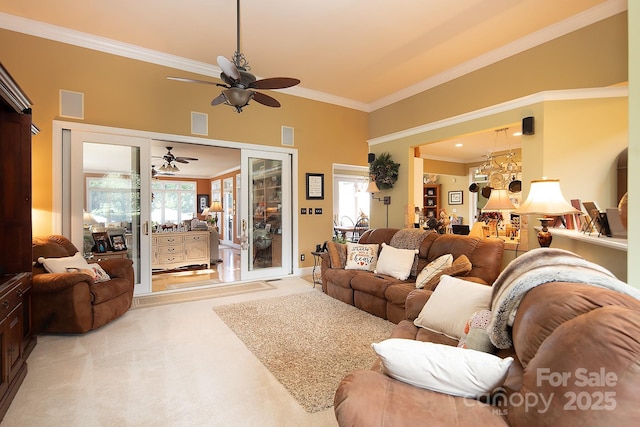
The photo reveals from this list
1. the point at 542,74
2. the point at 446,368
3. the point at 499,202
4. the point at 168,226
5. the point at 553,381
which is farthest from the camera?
the point at 168,226

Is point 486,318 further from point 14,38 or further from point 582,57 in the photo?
point 14,38

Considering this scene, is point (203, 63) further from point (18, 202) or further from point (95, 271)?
point (95, 271)

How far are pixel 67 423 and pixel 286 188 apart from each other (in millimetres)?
4330

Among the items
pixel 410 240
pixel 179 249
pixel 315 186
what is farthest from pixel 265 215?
pixel 410 240

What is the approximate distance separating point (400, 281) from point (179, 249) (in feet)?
16.7

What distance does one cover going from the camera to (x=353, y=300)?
13.1 ft

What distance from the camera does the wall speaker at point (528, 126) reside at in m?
3.67

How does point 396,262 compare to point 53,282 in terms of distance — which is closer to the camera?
point 53,282

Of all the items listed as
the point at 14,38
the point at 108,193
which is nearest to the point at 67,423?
the point at 108,193

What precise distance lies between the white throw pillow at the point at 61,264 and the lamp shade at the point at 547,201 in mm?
4576

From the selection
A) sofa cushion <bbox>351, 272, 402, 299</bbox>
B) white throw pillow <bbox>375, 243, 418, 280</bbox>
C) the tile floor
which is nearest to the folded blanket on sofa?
the tile floor

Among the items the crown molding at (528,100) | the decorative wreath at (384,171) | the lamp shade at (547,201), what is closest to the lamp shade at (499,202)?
the crown molding at (528,100)

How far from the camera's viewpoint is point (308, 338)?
3.01 meters

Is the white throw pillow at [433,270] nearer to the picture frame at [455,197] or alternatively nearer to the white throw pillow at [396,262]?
the white throw pillow at [396,262]
